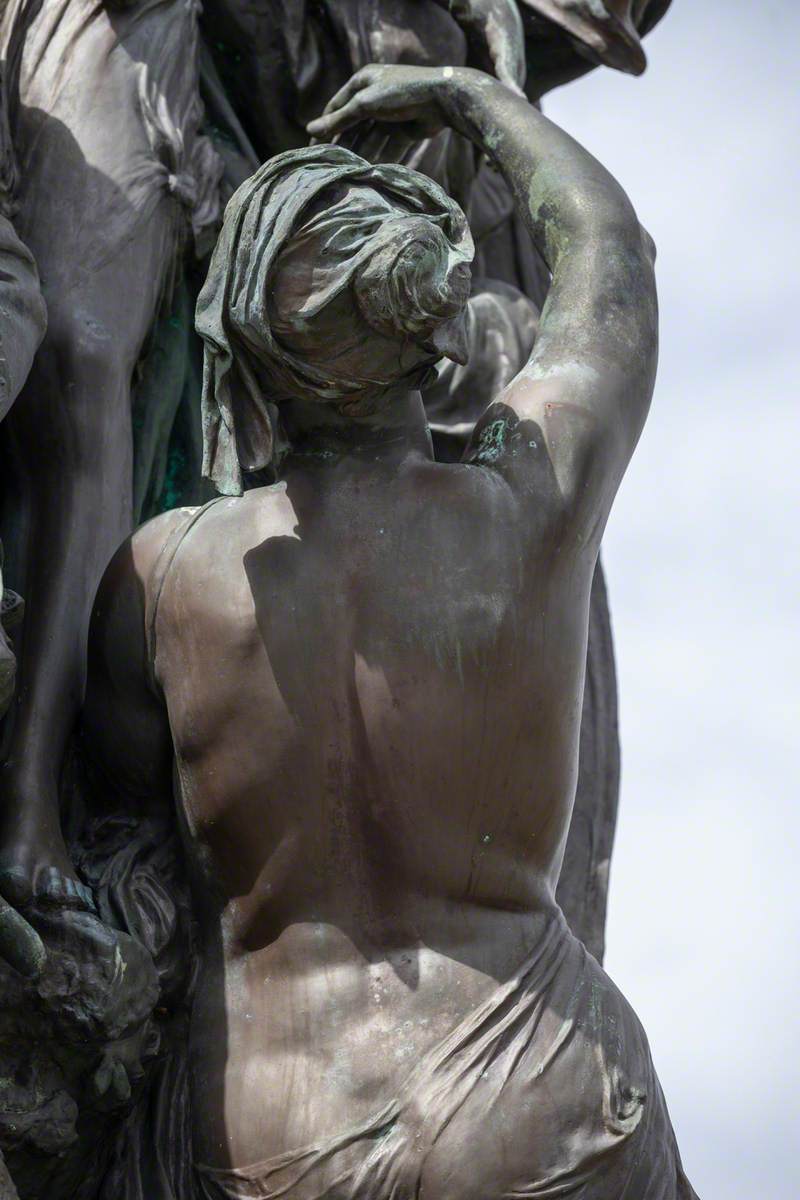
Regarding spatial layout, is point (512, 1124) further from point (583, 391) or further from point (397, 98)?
point (397, 98)

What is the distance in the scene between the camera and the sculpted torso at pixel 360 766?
4.94 meters

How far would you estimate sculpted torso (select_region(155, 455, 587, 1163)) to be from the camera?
4938mm

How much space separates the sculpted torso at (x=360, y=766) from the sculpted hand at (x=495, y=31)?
1.51 metres

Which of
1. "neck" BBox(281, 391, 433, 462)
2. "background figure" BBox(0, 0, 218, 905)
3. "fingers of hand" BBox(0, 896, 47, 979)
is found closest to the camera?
"fingers of hand" BBox(0, 896, 47, 979)

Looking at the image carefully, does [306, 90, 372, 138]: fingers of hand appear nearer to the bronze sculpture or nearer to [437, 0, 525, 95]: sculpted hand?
[437, 0, 525, 95]: sculpted hand

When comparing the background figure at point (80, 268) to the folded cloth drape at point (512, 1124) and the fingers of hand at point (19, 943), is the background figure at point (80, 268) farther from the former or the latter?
the folded cloth drape at point (512, 1124)

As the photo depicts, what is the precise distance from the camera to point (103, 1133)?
201 inches

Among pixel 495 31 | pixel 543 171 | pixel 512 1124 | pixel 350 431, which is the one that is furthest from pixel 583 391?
pixel 495 31

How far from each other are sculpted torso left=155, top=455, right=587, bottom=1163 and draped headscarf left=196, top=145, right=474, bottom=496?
17 centimetres

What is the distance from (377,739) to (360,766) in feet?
0.17

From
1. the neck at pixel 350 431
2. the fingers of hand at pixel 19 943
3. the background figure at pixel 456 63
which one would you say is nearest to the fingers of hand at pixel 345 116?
the background figure at pixel 456 63

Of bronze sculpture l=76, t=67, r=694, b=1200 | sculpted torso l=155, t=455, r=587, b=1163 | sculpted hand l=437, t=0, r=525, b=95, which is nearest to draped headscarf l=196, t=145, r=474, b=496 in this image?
bronze sculpture l=76, t=67, r=694, b=1200

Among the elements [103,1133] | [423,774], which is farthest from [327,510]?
[103,1133]

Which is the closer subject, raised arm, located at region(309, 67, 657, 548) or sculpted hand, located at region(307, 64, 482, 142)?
raised arm, located at region(309, 67, 657, 548)
